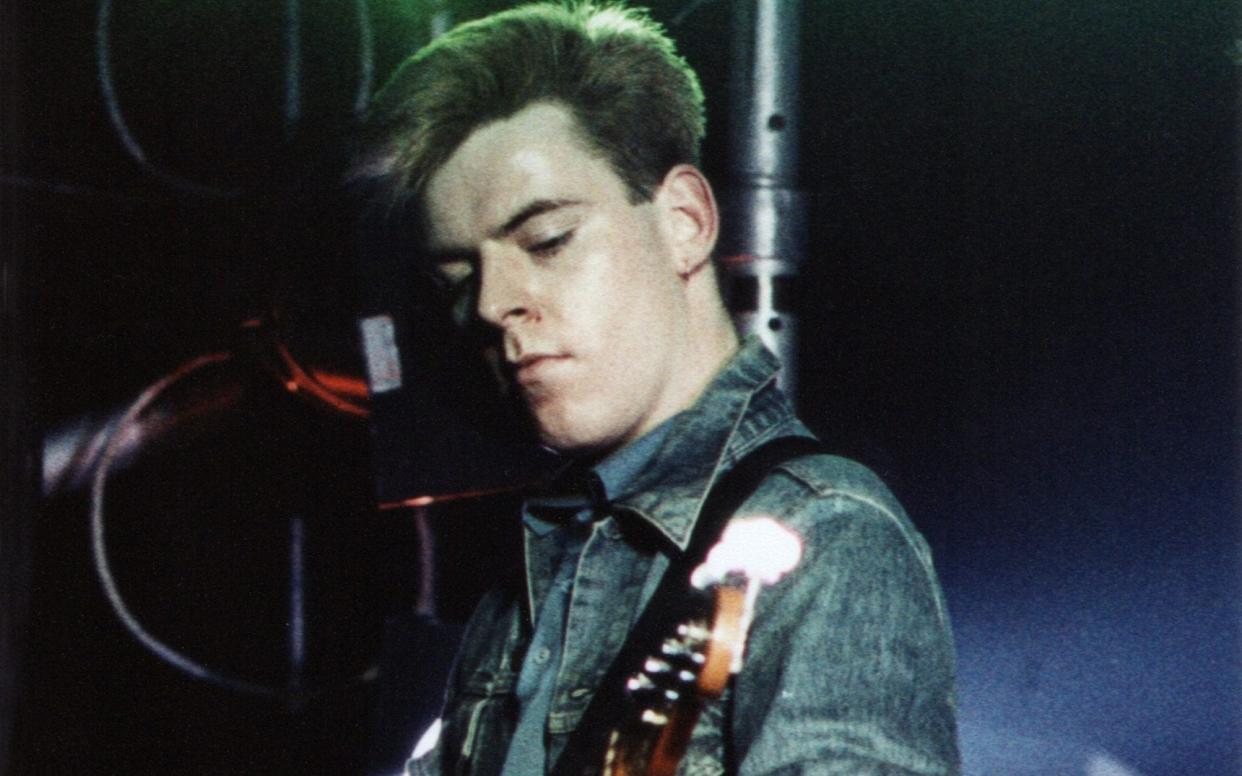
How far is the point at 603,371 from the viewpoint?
4.71 feet

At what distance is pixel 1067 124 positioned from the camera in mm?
1835

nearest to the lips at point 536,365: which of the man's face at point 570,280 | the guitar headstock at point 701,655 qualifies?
the man's face at point 570,280

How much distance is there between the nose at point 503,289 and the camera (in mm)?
1476

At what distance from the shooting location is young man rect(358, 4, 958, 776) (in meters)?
1.17

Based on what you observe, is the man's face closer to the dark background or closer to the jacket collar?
the jacket collar

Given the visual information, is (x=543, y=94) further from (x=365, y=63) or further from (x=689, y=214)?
(x=365, y=63)

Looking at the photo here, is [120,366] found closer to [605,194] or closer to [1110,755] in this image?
[605,194]

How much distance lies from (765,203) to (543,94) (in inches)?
19.3

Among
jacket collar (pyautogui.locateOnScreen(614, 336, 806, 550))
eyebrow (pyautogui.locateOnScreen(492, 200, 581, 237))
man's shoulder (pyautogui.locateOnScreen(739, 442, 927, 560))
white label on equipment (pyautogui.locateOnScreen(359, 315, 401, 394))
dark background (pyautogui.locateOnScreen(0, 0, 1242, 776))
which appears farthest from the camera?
white label on equipment (pyautogui.locateOnScreen(359, 315, 401, 394))

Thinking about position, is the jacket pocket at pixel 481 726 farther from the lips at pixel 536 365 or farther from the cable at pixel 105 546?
the cable at pixel 105 546

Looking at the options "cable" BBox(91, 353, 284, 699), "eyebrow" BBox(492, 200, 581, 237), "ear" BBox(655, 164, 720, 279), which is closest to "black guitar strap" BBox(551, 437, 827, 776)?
"ear" BBox(655, 164, 720, 279)

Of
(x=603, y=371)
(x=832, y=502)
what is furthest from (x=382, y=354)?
(x=832, y=502)

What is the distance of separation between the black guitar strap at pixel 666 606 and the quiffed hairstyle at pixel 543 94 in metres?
0.42

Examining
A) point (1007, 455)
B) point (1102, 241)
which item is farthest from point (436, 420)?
point (1102, 241)
